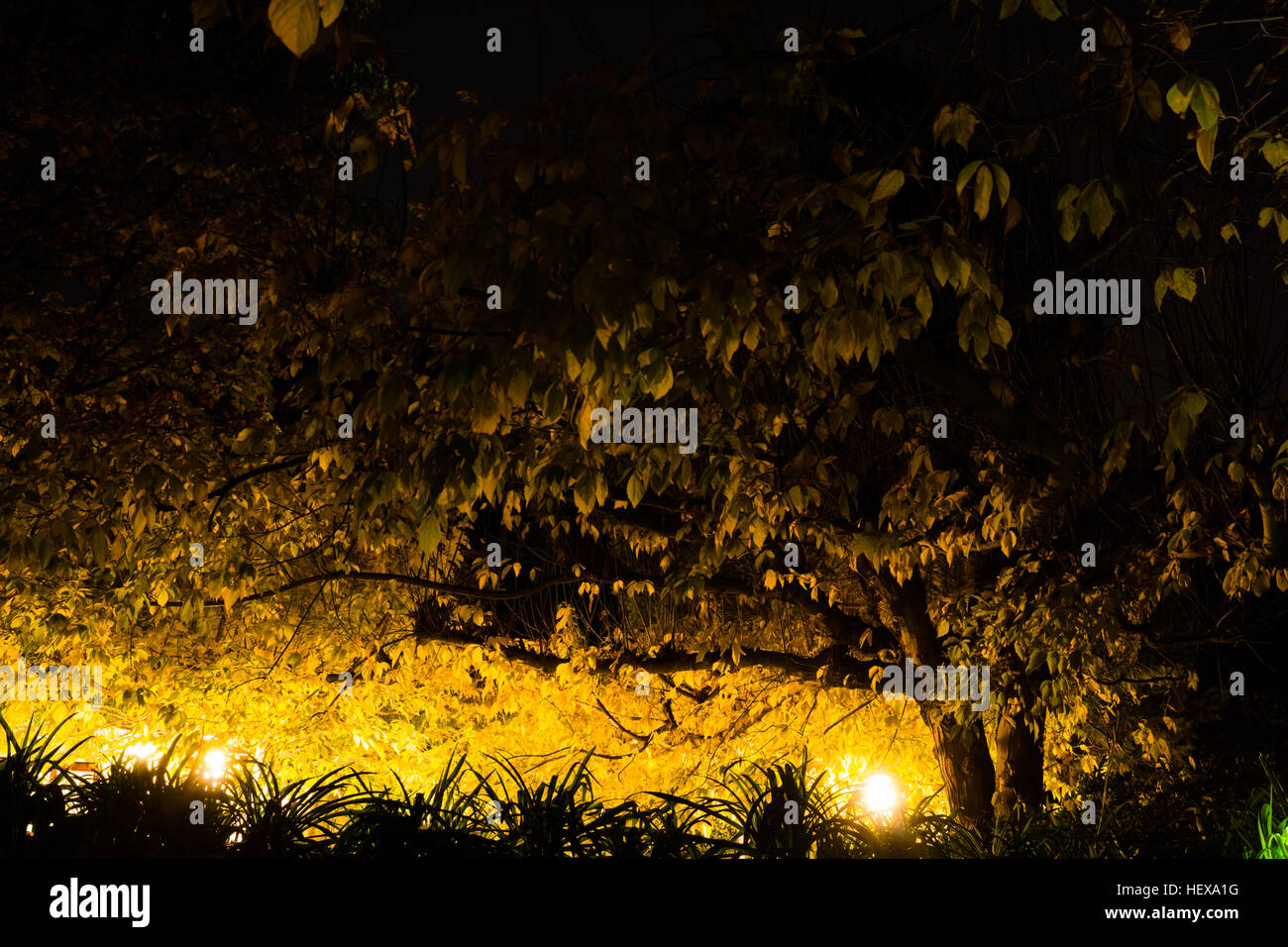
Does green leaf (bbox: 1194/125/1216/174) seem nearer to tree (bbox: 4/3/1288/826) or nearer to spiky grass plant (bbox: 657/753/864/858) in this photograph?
tree (bbox: 4/3/1288/826)

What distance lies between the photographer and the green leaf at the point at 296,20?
8.27 feet

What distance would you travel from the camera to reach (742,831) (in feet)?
16.9

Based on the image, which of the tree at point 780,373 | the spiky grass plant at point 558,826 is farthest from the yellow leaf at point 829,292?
the spiky grass plant at point 558,826

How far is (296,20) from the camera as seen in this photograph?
2.53 metres

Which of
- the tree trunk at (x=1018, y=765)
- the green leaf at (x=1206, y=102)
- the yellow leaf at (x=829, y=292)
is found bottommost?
the tree trunk at (x=1018, y=765)

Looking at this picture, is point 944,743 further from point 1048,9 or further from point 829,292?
point 1048,9

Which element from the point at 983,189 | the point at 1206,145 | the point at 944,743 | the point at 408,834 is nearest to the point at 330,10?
the point at 983,189

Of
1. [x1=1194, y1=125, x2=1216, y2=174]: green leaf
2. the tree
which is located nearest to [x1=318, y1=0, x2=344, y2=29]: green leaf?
the tree

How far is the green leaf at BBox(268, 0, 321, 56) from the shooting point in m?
2.52

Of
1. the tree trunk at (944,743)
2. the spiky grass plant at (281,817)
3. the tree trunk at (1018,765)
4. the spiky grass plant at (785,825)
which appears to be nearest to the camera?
the spiky grass plant at (281,817)

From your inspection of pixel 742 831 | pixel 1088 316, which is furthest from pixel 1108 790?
pixel 742 831

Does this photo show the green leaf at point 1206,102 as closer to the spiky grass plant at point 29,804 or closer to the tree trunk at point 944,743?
the spiky grass plant at point 29,804

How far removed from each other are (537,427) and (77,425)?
313cm
